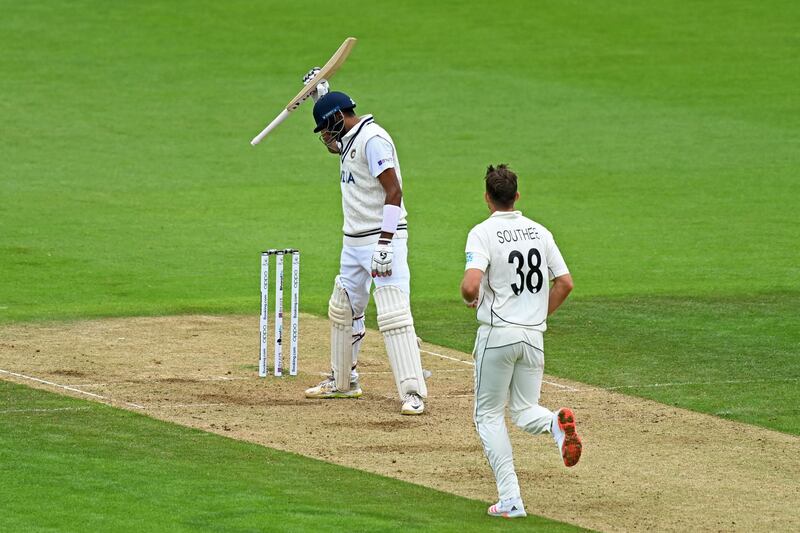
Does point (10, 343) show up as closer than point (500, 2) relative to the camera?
Yes

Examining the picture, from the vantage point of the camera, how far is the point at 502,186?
27.7ft

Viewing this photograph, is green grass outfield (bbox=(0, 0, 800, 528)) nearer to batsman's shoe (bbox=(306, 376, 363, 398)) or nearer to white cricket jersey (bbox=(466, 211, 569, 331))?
batsman's shoe (bbox=(306, 376, 363, 398))

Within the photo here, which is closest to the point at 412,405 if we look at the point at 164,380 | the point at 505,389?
the point at 164,380

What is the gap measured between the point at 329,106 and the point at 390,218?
1046 millimetres

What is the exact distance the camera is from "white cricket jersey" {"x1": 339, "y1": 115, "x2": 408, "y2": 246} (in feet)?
36.9

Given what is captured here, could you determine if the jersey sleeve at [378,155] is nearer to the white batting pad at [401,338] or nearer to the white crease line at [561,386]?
the white batting pad at [401,338]

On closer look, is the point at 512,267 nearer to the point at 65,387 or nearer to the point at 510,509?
the point at 510,509

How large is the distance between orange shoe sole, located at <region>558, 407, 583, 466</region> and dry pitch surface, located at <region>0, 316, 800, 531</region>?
0.38 meters

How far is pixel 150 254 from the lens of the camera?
1998 cm

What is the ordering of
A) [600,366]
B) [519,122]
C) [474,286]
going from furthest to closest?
[519,122] < [600,366] < [474,286]

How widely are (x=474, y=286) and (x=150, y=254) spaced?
487 inches

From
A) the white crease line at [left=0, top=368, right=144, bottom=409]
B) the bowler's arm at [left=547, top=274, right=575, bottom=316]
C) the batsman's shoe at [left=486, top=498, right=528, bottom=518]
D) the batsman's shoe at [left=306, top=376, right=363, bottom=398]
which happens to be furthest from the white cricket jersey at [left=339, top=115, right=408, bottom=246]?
the batsman's shoe at [left=486, top=498, right=528, bottom=518]

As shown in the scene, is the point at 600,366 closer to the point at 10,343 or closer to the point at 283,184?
the point at 10,343

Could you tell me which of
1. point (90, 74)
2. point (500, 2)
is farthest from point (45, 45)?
point (500, 2)
